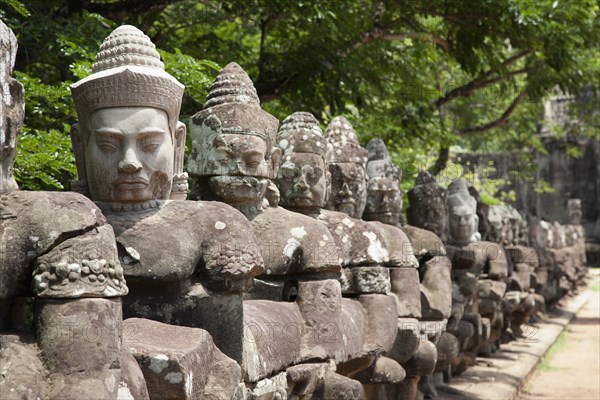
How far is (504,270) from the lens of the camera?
11258mm

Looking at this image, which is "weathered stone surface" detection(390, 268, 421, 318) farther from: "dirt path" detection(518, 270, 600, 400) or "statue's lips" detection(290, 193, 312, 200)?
"dirt path" detection(518, 270, 600, 400)

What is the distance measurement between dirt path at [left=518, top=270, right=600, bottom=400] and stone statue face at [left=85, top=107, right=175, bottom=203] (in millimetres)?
7050

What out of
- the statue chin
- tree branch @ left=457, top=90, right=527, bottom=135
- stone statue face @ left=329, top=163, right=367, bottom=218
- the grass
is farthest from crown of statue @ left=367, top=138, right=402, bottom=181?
tree branch @ left=457, top=90, right=527, bottom=135

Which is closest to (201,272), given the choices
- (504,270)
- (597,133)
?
(504,270)

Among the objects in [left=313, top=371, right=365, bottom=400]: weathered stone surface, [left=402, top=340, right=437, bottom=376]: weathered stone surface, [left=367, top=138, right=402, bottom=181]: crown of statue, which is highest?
[left=367, top=138, right=402, bottom=181]: crown of statue

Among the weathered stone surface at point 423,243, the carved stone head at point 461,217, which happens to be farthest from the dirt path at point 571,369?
the weathered stone surface at point 423,243

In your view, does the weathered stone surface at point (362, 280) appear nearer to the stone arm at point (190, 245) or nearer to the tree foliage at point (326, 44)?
the tree foliage at point (326, 44)

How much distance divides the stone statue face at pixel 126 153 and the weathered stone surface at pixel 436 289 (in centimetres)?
434

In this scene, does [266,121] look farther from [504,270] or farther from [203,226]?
[504,270]

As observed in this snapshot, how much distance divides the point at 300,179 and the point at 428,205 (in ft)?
11.3

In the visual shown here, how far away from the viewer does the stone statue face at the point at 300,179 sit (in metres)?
5.58

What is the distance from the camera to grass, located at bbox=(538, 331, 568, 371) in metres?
12.1

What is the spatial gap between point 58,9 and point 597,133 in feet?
51.3

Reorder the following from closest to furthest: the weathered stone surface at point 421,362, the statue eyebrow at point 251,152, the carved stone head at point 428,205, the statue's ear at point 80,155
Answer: the statue's ear at point 80,155 < the statue eyebrow at point 251,152 < the weathered stone surface at point 421,362 < the carved stone head at point 428,205
